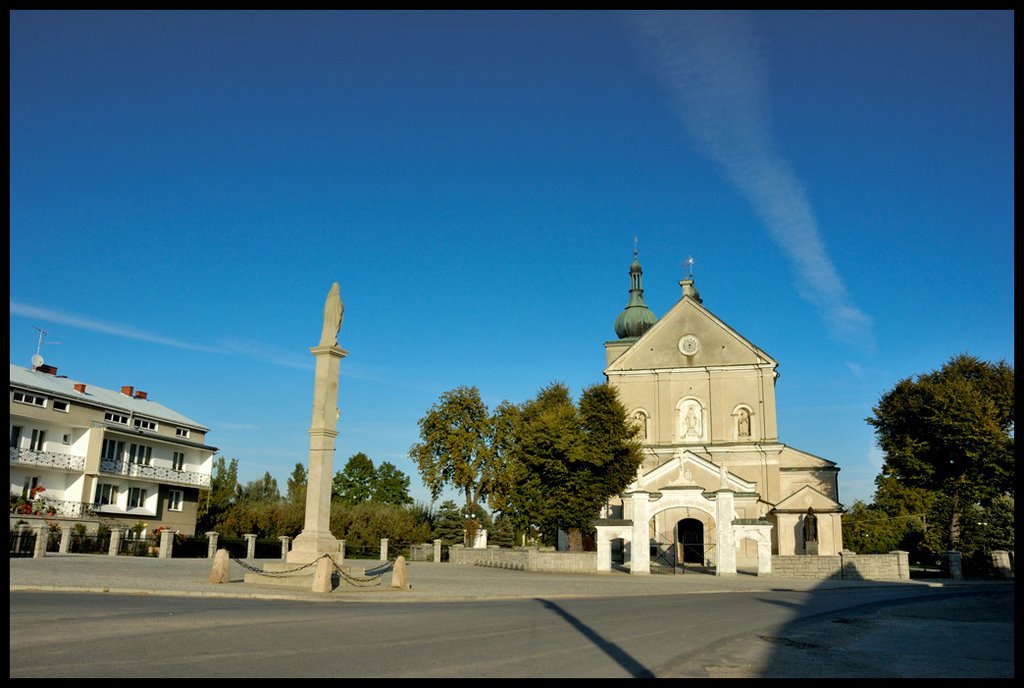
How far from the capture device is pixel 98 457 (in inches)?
1801

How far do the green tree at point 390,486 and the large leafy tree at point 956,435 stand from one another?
192 ft

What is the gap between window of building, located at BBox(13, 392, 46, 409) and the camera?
42.7m

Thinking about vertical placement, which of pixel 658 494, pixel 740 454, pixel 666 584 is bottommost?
pixel 666 584

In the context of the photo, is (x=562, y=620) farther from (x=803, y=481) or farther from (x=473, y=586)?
(x=803, y=481)

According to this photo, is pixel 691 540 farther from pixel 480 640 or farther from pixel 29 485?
pixel 480 640

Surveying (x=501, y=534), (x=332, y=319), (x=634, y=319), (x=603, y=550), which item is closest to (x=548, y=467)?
(x=603, y=550)

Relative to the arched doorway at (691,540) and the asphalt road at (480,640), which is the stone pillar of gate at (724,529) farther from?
the asphalt road at (480,640)

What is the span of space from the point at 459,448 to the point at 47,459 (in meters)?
22.6

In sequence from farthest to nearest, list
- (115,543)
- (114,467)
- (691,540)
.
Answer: (114,467), (691,540), (115,543)

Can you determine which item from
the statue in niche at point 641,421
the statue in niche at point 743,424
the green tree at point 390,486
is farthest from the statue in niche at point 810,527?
the green tree at point 390,486

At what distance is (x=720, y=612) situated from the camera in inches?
663

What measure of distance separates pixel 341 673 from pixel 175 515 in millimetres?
48707

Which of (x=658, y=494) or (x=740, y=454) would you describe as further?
(x=740, y=454)
